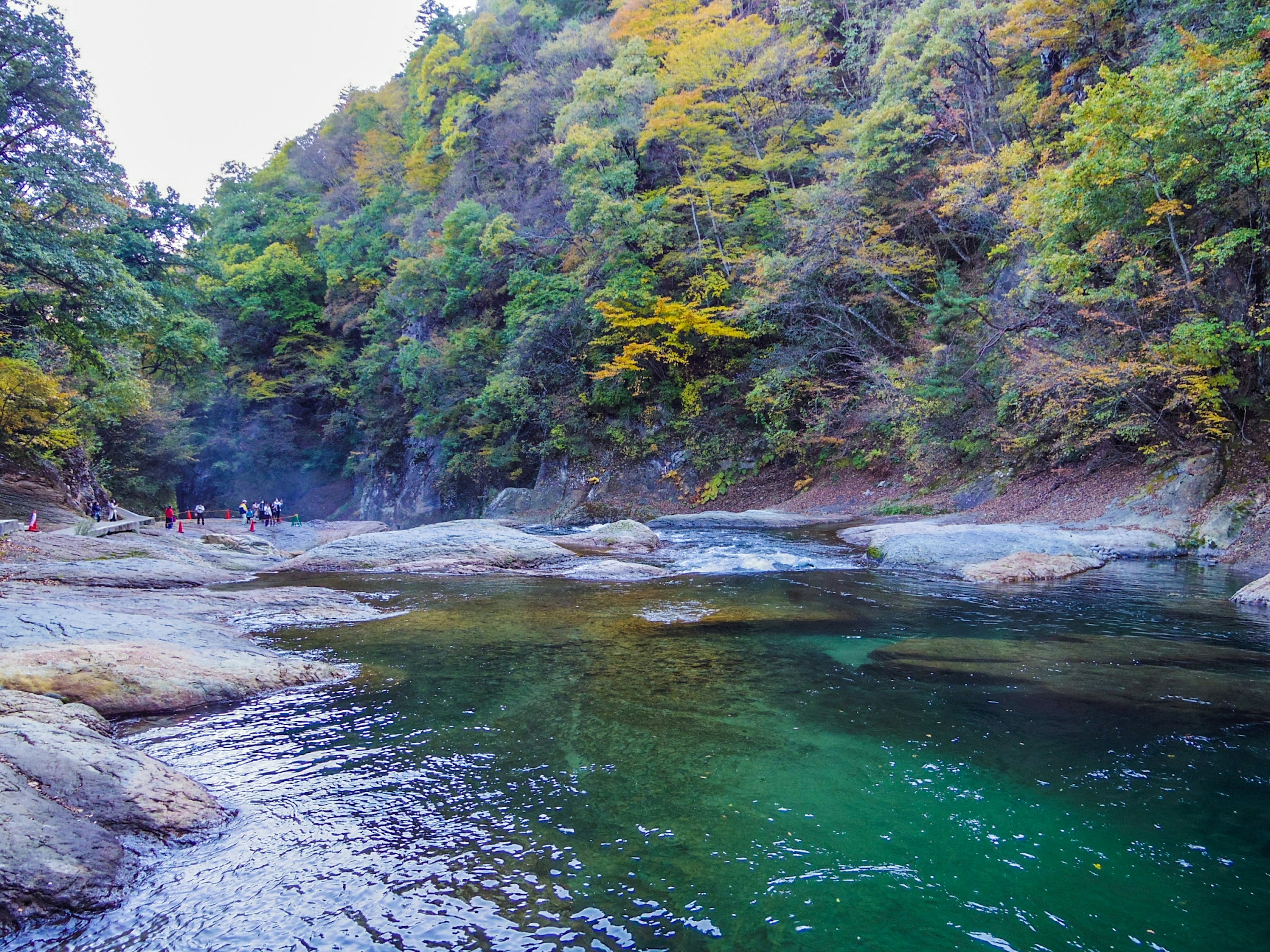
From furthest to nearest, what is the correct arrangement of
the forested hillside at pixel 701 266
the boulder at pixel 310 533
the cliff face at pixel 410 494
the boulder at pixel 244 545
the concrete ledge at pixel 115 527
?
1. the cliff face at pixel 410 494
2. the boulder at pixel 310 533
3. the boulder at pixel 244 545
4. the concrete ledge at pixel 115 527
5. the forested hillside at pixel 701 266

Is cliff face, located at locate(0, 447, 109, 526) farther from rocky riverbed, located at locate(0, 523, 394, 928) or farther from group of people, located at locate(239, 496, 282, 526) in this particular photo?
group of people, located at locate(239, 496, 282, 526)

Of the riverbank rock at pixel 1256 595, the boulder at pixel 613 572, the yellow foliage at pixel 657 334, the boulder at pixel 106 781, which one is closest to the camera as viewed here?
the boulder at pixel 106 781

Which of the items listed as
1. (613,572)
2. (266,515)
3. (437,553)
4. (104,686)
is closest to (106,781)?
(104,686)

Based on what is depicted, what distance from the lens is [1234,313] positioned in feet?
38.4

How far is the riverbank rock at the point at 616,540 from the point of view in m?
14.1

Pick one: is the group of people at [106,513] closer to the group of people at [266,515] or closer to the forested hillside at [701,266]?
the forested hillside at [701,266]

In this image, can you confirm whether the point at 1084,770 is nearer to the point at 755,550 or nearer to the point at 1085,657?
the point at 1085,657

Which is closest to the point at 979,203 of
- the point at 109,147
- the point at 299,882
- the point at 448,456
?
the point at 299,882

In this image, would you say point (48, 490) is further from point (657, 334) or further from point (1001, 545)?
point (1001, 545)

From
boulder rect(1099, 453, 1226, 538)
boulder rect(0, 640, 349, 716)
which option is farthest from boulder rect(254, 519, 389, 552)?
boulder rect(1099, 453, 1226, 538)

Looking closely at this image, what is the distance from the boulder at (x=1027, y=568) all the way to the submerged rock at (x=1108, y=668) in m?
3.27

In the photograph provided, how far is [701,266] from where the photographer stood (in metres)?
24.5

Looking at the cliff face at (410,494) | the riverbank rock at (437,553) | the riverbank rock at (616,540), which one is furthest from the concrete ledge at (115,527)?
the cliff face at (410,494)

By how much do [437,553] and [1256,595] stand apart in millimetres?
11331
